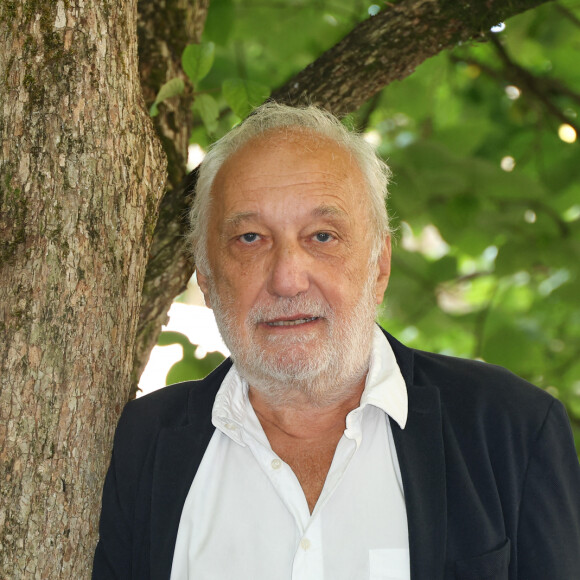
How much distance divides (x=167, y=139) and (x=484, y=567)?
1805 millimetres

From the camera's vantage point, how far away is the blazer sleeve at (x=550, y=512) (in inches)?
71.8

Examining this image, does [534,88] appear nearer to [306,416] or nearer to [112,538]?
[306,416]

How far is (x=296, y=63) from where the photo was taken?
428 centimetres

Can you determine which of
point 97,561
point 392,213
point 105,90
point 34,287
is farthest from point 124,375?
point 392,213

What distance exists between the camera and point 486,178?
10.2ft

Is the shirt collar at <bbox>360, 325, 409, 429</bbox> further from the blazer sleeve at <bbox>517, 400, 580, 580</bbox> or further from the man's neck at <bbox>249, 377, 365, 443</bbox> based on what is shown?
the blazer sleeve at <bbox>517, 400, 580, 580</bbox>

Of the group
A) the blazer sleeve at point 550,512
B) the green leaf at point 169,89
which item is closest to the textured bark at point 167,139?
the green leaf at point 169,89

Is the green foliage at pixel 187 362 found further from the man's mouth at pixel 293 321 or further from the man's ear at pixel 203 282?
the man's mouth at pixel 293 321

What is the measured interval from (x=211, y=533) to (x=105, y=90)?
127 cm

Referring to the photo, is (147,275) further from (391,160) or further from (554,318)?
(554,318)

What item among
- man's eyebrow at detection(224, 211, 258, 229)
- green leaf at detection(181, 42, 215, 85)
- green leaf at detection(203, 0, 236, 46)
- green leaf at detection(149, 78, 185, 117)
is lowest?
man's eyebrow at detection(224, 211, 258, 229)

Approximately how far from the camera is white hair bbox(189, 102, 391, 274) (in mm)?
2293

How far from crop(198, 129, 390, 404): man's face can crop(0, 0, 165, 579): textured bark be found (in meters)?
0.49

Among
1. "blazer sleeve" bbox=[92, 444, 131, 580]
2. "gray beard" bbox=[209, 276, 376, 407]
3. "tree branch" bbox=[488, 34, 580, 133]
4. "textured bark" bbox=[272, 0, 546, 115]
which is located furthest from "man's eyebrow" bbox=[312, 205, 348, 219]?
"tree branch" bbox=[488, 34, 580, 133]
